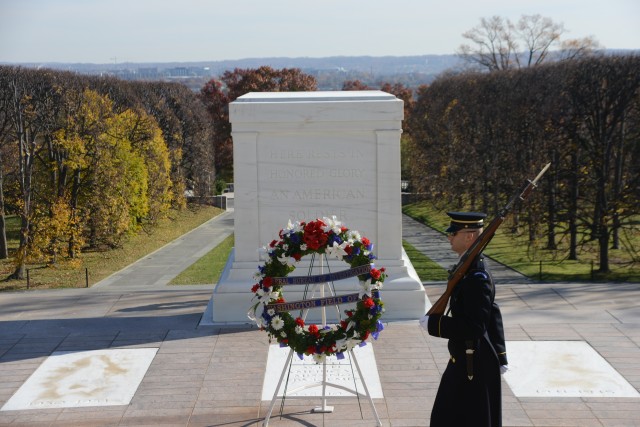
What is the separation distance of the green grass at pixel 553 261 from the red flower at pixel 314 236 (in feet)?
35.7

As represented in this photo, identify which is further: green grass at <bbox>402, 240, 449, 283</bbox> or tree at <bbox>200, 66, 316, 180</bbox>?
tree at <bbox>200, 66, 316, 180</bbox>

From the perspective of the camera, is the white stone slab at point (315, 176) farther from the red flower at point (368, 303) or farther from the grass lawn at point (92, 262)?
the grass lawn at point (92, 262)

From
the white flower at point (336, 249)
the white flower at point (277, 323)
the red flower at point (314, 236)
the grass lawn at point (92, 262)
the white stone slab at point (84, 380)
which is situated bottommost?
the grass lawn at point (92, 262)

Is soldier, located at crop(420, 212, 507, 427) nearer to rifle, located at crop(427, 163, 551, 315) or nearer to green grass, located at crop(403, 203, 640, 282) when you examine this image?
rifle, located at crop(427, 163, 551, 315)

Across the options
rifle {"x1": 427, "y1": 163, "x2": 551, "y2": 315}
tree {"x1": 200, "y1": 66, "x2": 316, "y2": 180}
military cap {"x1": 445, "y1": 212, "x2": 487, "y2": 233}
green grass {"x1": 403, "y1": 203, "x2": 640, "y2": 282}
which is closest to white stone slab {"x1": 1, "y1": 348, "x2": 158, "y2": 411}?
rifle {"x1": 427, "y1": 163, "x2": 551, "y2": 315}

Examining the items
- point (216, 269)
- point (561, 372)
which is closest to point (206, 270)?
point (216, 269)

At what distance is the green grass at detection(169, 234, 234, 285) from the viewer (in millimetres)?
20172

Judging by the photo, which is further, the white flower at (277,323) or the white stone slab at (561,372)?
the white stone slab at (561,372)

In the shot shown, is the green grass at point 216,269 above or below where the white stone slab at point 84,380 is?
below

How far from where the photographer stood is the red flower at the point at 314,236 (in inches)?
284

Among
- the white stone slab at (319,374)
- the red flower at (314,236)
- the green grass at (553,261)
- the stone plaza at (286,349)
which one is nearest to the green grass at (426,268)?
the green grass at (553,261)

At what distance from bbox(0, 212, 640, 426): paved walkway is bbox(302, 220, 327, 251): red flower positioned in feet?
4.72

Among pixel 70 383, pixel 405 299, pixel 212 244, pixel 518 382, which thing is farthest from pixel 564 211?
pixel 70 383

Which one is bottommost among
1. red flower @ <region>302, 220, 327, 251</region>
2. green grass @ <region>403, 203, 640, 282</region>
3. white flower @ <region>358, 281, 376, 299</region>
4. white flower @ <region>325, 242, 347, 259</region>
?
green grass @ <region>403, 203, 640, 282</region>
